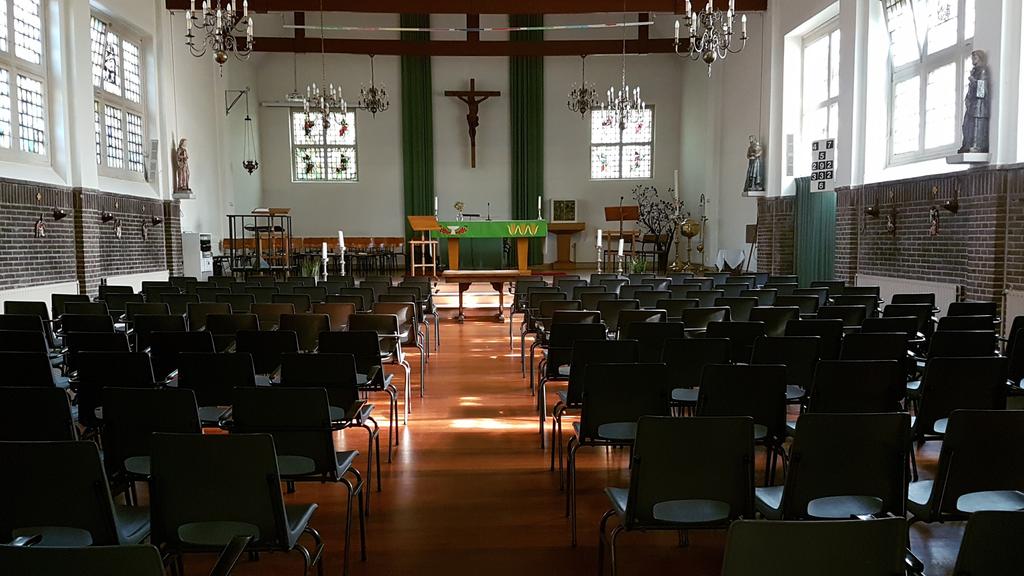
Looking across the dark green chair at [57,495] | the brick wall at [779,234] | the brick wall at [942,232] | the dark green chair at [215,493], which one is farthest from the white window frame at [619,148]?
the dark green chair at [57,495]

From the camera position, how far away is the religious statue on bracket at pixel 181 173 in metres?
14.9

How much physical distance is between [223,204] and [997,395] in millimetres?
18024

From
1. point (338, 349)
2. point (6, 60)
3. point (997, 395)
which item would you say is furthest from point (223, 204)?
point (997, 395)

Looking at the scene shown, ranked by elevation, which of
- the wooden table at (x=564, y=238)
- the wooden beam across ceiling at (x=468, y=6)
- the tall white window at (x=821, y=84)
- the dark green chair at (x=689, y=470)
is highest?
the wooden beam across ceiling at (x=468, y=6)

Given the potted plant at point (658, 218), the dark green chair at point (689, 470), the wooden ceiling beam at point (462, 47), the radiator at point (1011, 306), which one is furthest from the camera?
the potted plant at point (658, 218)

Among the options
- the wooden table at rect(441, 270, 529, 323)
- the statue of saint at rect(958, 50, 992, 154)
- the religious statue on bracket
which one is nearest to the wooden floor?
the statue of saint at rect(958, 50, 992, 154)

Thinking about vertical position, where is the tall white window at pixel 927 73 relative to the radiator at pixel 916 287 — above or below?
above

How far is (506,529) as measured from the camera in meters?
3.88

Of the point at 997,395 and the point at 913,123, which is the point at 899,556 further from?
the point at 913,123

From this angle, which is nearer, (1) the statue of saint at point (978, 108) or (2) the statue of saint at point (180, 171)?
(1) the statue of saint at point (978, 108)

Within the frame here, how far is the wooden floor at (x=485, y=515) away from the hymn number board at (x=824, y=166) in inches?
329

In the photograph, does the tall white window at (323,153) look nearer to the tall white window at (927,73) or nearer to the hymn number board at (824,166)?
the hymn number board at (824,166)

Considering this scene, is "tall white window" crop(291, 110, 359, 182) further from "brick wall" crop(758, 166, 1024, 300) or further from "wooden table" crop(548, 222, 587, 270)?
"brick wall" crop(758, 166, 1024, 300)

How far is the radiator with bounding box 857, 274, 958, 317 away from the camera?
955cm
